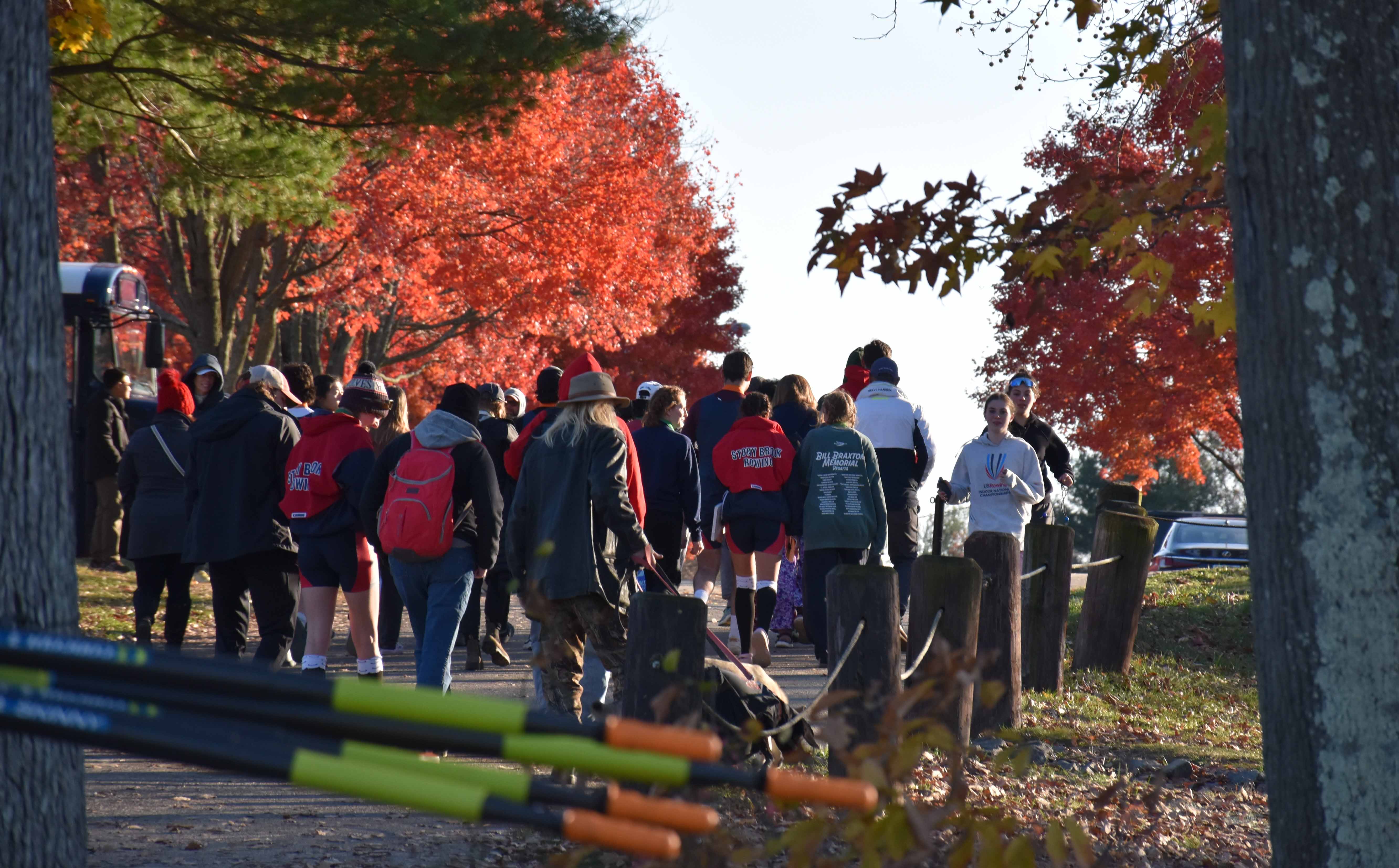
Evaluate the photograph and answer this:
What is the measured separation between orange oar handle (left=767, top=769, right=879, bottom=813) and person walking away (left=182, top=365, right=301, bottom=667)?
6.23 metres

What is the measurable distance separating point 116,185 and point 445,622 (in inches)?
583

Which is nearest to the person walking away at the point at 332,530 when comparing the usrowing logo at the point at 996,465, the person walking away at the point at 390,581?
the person walking away at the point at 390,581

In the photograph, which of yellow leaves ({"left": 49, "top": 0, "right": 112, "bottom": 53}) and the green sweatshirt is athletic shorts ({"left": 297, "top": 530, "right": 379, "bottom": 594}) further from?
yellow leaves ({"left": 49, "top": 0, "right": 112, "bottom": 53})

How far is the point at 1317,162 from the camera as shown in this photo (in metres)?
3.13

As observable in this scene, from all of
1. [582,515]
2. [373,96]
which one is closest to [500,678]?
[582,515]

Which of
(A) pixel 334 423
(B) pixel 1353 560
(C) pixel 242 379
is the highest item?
(C) pixel 242 379

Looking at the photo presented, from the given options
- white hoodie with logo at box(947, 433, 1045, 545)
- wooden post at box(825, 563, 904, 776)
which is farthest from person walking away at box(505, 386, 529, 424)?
wooden post at box(825, 563, 904, 776)

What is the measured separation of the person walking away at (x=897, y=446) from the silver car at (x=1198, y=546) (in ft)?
45.2

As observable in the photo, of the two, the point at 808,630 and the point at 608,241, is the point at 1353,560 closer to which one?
the point at 808,630

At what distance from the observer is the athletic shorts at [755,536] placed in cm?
901

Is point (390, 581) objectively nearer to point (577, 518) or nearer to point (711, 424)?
point (711, 424)

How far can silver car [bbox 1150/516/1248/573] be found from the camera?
2256cm

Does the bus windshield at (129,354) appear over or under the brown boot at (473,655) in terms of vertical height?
over

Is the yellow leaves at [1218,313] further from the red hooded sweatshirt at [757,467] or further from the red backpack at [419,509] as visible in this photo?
the red hooded sweatshirt at [757,467]
